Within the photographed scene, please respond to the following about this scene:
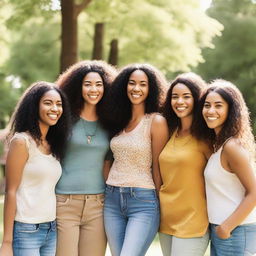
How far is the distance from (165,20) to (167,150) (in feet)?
33.5

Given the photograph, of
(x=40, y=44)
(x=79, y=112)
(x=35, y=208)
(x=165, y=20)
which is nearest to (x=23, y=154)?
(x=35, y=208)

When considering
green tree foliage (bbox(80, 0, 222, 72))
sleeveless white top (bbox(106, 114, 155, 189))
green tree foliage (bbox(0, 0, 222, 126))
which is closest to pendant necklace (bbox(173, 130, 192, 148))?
sleeveless white top (bbox(106, 114, 155, 189))

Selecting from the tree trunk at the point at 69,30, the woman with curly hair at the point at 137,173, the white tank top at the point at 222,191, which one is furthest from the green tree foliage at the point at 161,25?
the white tank top at the point at 222,191

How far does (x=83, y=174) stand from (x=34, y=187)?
1.96 ft

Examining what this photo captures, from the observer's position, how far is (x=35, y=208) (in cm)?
449

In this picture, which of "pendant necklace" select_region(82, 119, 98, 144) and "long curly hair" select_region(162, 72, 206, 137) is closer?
"long curly hair" select_region(162, 72, 206, 137)

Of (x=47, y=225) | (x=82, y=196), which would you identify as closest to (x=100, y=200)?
(x=82, y=196)

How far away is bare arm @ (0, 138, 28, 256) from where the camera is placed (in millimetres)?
4387

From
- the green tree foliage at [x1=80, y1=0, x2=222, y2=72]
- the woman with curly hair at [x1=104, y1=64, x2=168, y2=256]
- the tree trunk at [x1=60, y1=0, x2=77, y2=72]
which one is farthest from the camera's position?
the green tree foliage at [x1=80, y1=0, x2=222, y2=72]

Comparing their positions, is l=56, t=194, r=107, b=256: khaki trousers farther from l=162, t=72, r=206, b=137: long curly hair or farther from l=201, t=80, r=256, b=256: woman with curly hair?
l=201, t=80, r=256, b=256: woman with curly hair

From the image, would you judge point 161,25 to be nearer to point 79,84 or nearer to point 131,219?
point 79,84

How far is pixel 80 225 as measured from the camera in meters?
5.03

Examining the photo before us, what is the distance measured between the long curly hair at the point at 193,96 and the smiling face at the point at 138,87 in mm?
227

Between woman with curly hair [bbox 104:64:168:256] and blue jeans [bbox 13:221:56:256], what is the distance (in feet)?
2.12
